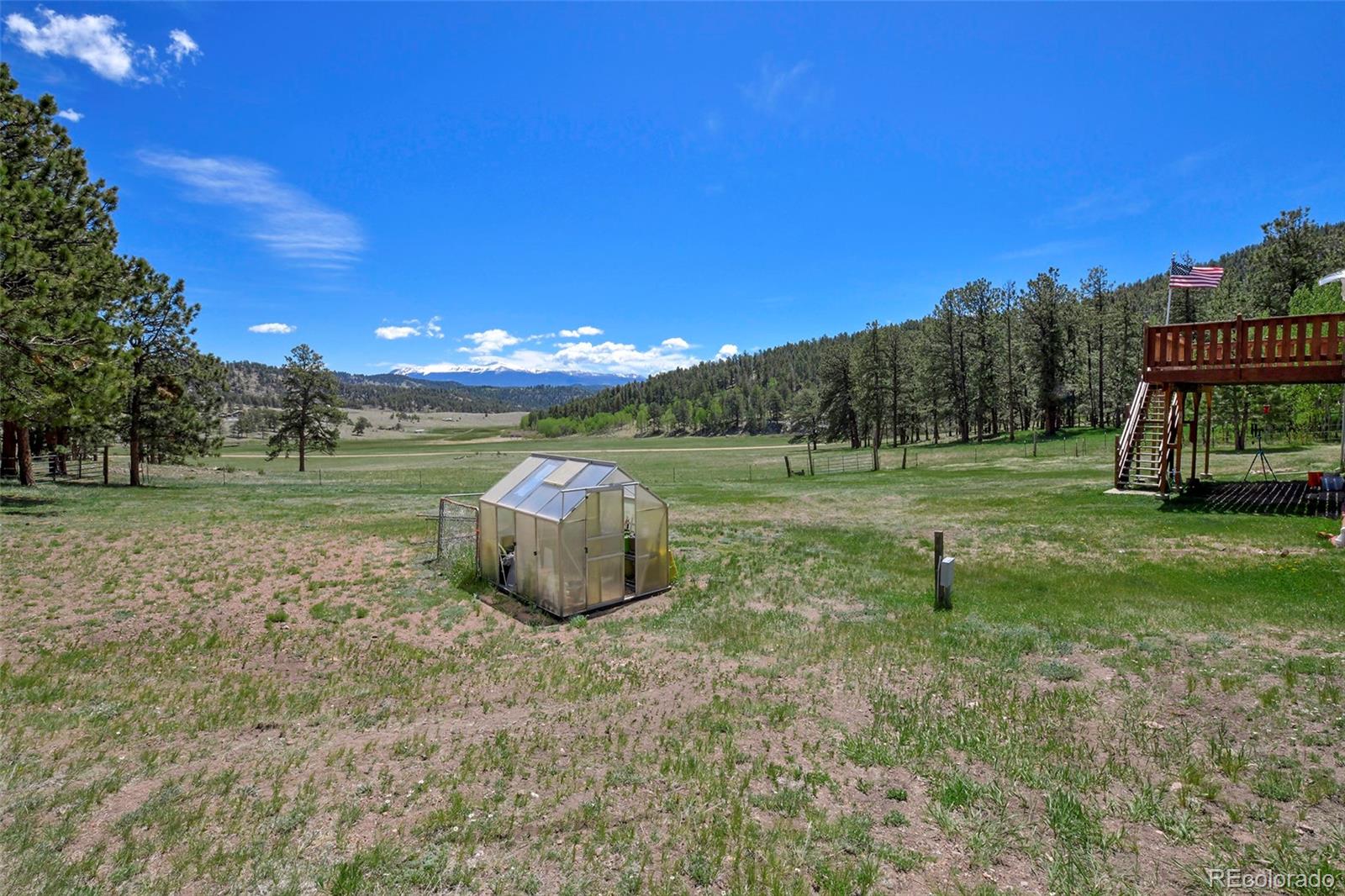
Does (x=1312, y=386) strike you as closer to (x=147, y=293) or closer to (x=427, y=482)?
(x=427, y=482)

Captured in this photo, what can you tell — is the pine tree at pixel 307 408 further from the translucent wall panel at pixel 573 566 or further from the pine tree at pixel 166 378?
the translucent wall panel at pixel 573 566

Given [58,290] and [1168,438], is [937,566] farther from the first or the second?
[58,290]

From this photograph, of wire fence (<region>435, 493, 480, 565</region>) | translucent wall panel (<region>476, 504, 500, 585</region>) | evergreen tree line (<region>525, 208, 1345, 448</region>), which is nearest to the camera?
translucent wall panel (<region>476, 504, 500, 585</region>)

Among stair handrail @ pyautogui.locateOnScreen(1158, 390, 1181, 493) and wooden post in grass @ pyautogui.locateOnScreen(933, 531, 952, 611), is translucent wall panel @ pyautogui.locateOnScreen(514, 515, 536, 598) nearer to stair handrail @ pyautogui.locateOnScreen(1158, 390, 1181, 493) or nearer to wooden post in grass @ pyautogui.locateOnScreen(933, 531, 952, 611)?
wooden post in grass @ pyautogui.locateOnScreen(933, 531, 952, 611)

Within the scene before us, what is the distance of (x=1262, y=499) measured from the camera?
17.7 metres

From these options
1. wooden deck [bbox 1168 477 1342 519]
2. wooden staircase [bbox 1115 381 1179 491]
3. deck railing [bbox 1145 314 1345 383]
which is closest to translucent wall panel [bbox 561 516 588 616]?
deck railing [bbox 1145 314 1345 383]

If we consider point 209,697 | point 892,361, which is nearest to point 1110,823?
point 209,697

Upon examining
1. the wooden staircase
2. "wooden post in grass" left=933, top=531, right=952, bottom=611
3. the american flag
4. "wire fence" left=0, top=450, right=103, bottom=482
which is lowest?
"wooden post in grass" left=933, top=531, right=952, bottom=611

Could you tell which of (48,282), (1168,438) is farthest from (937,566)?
(48,282)

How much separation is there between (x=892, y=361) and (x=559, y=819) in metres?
62.5

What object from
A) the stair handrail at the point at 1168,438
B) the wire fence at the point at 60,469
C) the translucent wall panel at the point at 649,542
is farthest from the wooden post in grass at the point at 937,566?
the wire fence at the point at 60,469

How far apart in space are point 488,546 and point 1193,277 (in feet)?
84.8

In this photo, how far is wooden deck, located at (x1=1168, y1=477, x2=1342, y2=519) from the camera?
1598 centimetres

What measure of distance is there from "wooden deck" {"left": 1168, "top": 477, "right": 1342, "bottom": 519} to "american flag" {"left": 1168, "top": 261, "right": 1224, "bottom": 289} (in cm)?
709
